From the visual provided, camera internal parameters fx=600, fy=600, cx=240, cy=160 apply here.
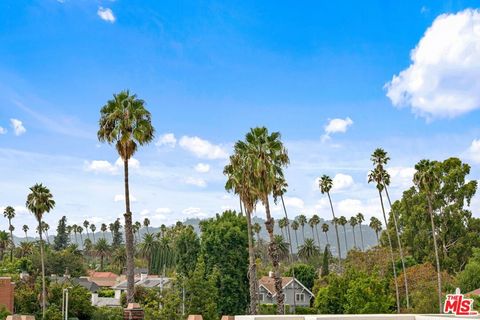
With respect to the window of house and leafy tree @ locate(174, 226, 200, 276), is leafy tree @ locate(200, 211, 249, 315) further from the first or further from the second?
the window of house

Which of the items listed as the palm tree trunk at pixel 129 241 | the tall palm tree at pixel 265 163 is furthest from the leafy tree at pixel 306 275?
the palm tree trunk at pixel 129 241

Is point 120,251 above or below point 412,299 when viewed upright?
above

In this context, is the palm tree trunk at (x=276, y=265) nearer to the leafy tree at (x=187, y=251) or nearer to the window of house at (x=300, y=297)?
the leafy tree at (x=187, y=251)

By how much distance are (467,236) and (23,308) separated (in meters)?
61.7

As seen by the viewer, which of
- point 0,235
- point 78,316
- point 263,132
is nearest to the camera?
point 263,132

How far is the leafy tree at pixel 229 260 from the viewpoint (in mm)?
73312

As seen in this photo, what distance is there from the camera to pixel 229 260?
2948 inches

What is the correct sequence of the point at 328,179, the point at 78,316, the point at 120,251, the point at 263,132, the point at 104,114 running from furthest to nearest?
the point at 120,251 → the point at 328,179 → the point at 78,316 → the point at 263,132 → the point at 104,114

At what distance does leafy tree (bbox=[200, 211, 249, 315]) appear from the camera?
73312mm

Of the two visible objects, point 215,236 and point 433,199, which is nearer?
point 215,236

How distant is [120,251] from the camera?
17025 cm

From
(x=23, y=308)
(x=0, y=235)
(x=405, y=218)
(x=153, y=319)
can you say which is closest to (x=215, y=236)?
(x=153, y=319)

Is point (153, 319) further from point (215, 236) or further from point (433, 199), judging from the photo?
point (433, 199)

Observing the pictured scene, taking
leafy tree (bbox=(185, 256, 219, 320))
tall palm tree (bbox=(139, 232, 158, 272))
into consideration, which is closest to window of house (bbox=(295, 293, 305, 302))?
leafy tree (bbox=(185, 256, 219, 320))
